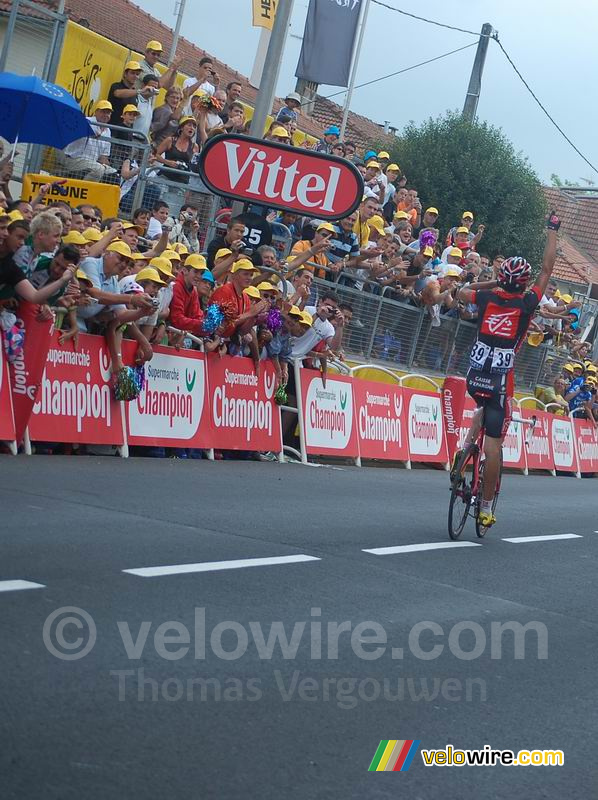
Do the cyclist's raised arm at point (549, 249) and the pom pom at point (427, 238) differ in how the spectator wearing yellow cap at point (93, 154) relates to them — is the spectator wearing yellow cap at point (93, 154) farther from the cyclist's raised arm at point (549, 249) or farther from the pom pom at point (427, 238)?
the cyclist's raised arm at point (549, 249)

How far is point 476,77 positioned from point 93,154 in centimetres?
2475

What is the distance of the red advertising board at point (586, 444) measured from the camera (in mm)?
26891

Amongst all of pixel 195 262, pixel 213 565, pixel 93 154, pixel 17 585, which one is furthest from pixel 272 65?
pixel 17 585

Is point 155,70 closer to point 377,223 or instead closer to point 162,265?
point 377,223

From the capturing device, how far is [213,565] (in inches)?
303

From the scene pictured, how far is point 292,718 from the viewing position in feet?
16.3

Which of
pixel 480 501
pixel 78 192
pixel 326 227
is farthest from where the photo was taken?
pixel 326 227

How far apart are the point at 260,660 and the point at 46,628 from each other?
0.94 m

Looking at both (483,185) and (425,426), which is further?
(483,185)

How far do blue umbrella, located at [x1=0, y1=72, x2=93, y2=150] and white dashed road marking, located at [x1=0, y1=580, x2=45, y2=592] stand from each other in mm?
9965

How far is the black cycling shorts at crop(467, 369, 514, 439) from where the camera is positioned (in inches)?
422

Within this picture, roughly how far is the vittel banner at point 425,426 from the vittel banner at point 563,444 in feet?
17.2

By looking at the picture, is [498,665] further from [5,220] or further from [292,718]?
[5,220]

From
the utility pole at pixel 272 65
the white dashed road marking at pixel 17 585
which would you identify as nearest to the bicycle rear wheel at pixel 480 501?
the white dashed road marking at pixel 17 585
